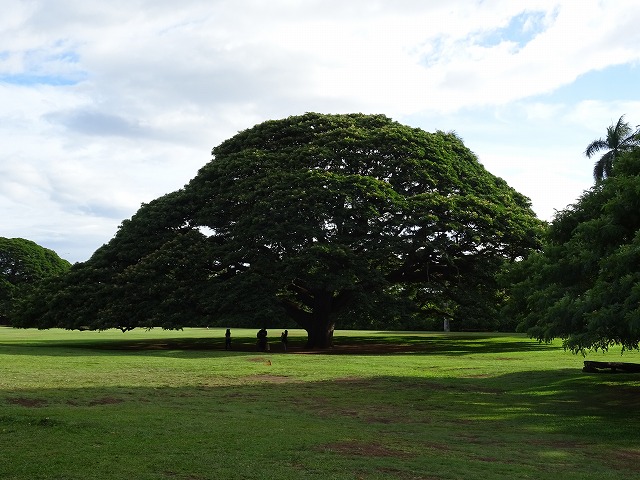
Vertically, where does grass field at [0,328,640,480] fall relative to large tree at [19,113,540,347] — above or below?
below

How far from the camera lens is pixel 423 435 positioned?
42.7 feet

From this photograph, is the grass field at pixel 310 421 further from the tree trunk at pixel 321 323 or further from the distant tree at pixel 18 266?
the distant tree at pixel 18 266

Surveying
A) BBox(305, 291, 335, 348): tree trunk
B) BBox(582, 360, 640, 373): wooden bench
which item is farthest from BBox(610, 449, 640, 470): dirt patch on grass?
BBox(305, 291, 335, 348): tree trunk

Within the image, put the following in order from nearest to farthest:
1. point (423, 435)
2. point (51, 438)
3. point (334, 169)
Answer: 1. point (51, 438)
2. point (423, 435)
3. point (334, 169)

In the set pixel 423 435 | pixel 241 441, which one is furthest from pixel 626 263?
pixel 241 441

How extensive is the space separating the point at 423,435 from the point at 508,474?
3255mm

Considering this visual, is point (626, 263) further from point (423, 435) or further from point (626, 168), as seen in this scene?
point (423, 435)

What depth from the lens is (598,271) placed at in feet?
52.6

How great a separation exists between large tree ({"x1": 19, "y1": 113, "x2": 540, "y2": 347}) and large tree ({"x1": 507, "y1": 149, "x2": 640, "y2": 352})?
16.3 m

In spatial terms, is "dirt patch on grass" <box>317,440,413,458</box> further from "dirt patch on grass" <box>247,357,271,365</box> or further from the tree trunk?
the tree trunk

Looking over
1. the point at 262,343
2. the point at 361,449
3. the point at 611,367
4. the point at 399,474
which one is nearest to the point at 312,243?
the point at 262,343

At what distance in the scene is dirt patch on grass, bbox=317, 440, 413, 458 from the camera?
1090 centimetres

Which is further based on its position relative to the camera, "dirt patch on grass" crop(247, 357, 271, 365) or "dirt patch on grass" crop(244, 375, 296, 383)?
"dirt patch on grass" crop(247, 357, 271, 365)

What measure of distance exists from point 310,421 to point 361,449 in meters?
2.89
